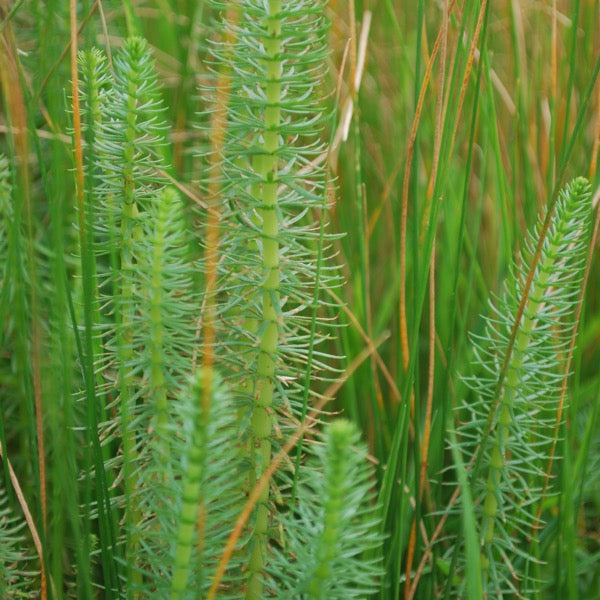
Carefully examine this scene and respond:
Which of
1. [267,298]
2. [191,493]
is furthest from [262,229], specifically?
[191,493]

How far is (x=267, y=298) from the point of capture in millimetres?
925

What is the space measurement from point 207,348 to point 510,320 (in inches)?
17.0

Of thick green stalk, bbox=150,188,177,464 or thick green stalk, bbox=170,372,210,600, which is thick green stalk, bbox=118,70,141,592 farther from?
thick green stalk, bbox=170,372,210,600

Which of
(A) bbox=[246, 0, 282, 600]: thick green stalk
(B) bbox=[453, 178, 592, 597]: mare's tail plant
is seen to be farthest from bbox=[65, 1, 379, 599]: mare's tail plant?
(B) bbox=[453, 178, 592, 597]: mare's tail plant

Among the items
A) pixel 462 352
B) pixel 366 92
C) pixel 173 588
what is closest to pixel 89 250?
pixel 173 588

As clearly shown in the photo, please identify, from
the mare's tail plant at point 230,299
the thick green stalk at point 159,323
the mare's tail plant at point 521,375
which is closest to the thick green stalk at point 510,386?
the mare's tail plant at point 521,375

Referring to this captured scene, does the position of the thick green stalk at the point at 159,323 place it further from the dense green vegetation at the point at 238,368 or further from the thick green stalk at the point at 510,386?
the thick green stalk at the point at 510,386

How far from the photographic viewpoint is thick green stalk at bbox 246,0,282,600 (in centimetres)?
88

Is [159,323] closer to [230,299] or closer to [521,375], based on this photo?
[230,299]

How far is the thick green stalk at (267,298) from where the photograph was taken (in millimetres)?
876

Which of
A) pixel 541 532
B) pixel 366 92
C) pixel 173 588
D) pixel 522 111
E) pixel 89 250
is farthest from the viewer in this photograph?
pixel 366 92

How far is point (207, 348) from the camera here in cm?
81

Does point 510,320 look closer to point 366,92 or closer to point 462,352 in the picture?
point 462,352

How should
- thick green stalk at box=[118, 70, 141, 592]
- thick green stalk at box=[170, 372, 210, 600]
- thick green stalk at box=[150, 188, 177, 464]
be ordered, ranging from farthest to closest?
1. thick green stalk at box=[118, 70, 141, 592]
2. thick green stalk at box=[150, 188, 177, 464]
3. thick green stalk at box=[170, 372, 210, 600]
